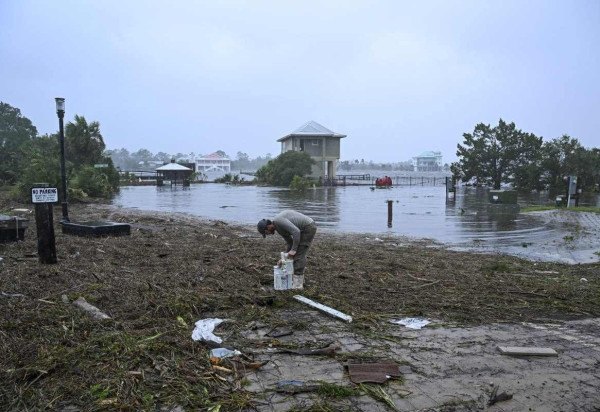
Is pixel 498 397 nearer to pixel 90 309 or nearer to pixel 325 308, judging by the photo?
pixel 325 308

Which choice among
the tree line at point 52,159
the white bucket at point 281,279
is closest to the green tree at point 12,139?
the tree line at point 52,159

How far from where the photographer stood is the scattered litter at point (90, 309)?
16.3 feet

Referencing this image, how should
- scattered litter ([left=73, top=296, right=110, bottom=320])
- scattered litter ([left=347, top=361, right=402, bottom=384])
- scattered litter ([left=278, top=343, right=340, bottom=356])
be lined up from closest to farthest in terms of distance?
scattered litter ([left=347, top=361, right=402, bottom=384]) → scattered litter ([left=278, top=343, right=340, bottom=356]) → scattered litter ([left=73, top=296, right=110, bottom=320])

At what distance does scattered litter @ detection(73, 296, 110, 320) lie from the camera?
4.96m

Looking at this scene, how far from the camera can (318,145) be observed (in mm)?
61969

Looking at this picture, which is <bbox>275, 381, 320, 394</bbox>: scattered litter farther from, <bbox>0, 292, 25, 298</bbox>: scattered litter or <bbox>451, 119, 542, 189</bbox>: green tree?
<bbox>451, 119, 542, 189</bbox>: green tree

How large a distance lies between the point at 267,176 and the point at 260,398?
5758 centimetres

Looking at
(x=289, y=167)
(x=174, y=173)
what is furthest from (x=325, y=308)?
(x=174, y=173)

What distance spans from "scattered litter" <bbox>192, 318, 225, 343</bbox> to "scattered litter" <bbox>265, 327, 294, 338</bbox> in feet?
1.74

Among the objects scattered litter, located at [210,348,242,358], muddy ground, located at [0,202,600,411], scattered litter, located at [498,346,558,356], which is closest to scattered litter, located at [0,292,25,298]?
muddy ground, located at [0,202,600,411]

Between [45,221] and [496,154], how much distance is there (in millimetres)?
40298

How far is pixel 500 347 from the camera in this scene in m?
4.53

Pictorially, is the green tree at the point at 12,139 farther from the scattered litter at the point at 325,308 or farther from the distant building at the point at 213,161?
the distant building at the point at 213,161

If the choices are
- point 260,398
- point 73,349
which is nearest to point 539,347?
point 260,398
